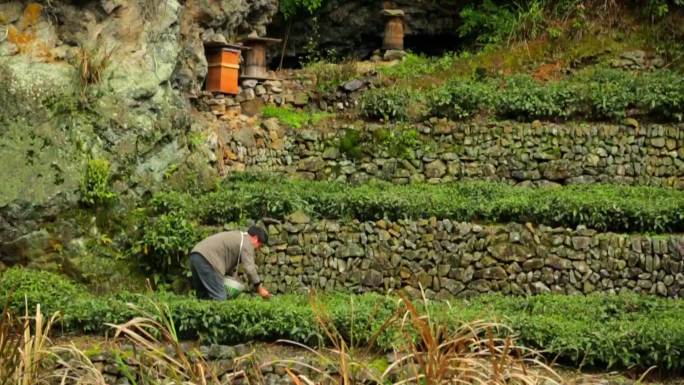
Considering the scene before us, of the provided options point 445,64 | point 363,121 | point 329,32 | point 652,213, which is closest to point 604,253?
point 652,213

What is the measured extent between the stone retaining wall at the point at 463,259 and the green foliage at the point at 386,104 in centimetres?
500

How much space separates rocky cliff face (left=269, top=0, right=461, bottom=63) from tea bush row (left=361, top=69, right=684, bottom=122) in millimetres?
5750

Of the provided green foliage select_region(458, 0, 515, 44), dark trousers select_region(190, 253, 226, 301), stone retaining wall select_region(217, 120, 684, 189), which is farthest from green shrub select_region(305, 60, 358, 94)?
dark trousers select_region(190, 253, 226, 301)

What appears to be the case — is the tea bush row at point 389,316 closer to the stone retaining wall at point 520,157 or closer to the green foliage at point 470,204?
the green foliage at point 470,204

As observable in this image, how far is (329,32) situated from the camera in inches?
1072

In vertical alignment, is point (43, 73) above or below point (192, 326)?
above

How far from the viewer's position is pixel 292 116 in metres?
22.1

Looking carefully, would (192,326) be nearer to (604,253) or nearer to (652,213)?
(604,253)

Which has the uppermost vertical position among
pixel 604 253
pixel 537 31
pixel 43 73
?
pixel 537 31

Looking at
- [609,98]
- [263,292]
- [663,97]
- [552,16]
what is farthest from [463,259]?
[552,16]

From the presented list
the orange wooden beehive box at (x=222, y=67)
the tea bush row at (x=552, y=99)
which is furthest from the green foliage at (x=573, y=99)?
the orange wooden beehive box at (x=222, y=67)

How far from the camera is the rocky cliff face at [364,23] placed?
1065 inches

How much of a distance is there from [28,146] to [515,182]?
8792mm

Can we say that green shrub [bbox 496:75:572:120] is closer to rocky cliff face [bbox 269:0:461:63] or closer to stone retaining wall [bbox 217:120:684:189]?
stone retaining wall [bbox 217:120:684:189]
